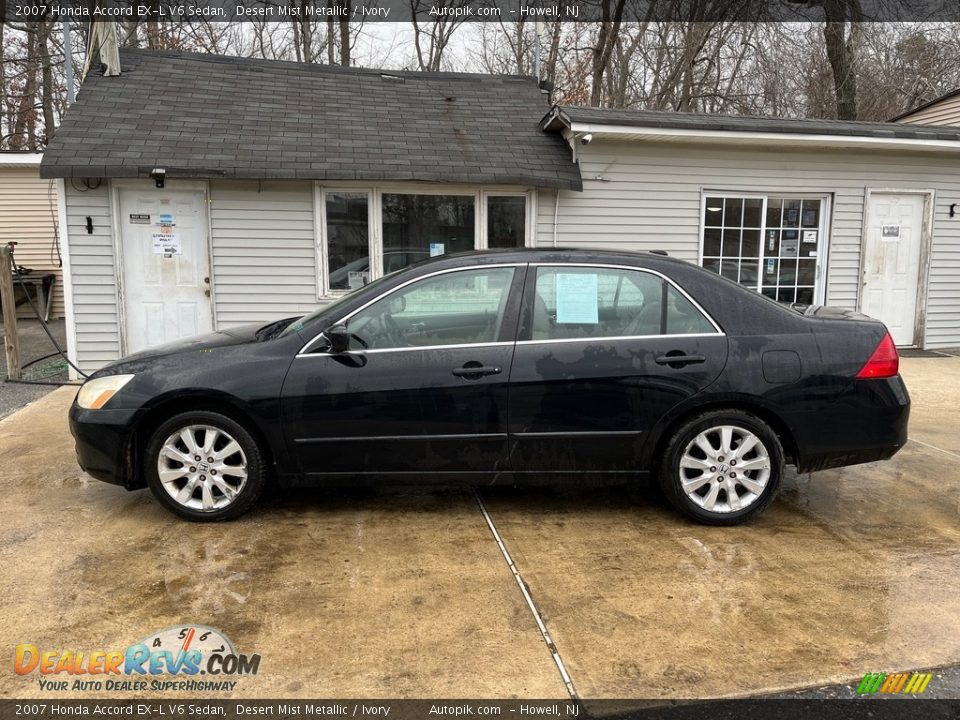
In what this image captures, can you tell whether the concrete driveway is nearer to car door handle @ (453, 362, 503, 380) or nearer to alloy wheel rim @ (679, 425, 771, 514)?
alloy wheel rim @ (679, 425, 771, 514)

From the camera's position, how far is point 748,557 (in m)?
3.48

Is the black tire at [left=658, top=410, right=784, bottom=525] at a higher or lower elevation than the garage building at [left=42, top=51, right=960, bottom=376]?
lower

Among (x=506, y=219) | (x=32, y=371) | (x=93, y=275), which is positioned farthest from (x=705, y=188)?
(x=32, y=371)

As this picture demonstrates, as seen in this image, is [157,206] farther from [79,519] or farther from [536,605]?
[536,605]

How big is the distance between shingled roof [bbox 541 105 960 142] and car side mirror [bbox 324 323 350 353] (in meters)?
5.49

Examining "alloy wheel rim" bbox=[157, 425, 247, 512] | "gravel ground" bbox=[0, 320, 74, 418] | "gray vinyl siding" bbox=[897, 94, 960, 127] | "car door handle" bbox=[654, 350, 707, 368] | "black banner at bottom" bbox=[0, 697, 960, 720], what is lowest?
→ "black banner at bottom" bbox=[0, 697, 960, 720]

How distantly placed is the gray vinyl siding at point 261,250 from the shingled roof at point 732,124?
3238 mm

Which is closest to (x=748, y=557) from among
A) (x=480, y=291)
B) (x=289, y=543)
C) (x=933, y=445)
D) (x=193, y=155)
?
(x=480, y=291)

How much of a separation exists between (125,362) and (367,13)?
64.2 ft

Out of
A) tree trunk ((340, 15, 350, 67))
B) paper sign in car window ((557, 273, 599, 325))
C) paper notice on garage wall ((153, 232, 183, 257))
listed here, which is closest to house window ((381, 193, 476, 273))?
paper notice on garage wall ((153, 232, 183, 257))

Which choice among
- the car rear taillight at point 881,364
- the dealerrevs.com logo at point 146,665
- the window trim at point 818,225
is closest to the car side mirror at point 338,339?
the dealerrevs.com logo at point 146,665

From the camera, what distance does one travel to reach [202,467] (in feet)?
12.4

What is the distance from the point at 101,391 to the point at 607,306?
9.14ft

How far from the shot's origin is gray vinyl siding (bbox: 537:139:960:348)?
8680mm
